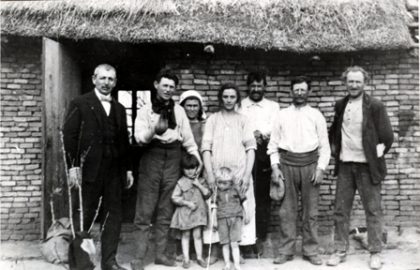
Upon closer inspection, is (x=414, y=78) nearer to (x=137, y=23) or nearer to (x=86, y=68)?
(x=137, y=23)

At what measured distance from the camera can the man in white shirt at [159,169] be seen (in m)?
4.59

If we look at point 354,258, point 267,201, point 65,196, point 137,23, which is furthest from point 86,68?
point 354,258

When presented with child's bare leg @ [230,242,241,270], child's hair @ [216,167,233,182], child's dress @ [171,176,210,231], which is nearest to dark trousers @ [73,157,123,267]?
child's dress @ [171,176,210,231]

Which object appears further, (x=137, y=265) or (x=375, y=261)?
(x=375, y=261)

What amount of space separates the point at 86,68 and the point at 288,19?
2905mm

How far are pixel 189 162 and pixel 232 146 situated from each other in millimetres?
481

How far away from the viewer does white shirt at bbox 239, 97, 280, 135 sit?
17.3 feet

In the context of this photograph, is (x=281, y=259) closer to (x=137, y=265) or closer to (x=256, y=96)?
(x=137, y=265)

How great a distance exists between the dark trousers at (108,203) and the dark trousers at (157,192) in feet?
0.84

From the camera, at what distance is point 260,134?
525cm

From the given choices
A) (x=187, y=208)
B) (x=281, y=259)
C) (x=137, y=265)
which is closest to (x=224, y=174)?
(x=187, y=208)

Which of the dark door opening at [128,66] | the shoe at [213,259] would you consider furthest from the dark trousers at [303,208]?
the dark door opening at [128,66]

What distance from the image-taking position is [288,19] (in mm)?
5621

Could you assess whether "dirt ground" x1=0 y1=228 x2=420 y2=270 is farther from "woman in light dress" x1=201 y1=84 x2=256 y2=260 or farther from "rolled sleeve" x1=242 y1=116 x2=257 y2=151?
"rolled sleeve" x1=242 y1=116 x2=257 y2=151
